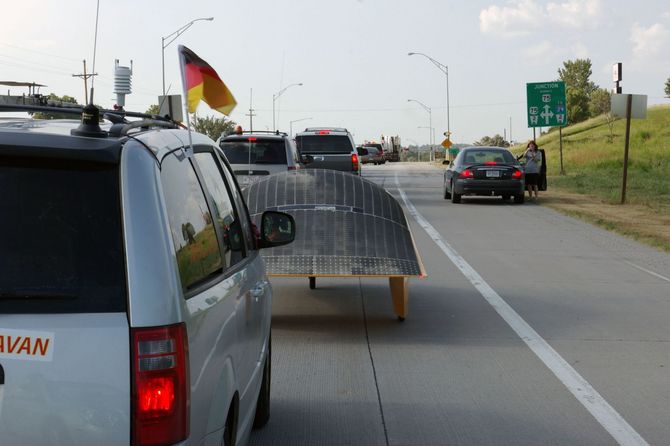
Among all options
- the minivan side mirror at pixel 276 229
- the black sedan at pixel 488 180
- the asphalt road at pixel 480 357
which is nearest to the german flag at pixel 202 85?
the minivan side mirror at pixel 276 229

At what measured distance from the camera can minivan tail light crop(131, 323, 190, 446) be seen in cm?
323

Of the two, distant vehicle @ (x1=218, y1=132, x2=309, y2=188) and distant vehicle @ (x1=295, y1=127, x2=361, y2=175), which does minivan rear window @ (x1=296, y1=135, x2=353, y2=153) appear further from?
distant vehicle @ (x1=218, y1=132, x2=309, y2=188)

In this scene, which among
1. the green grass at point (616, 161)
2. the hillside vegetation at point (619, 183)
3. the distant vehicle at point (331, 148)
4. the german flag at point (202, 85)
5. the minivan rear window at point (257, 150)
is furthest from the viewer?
the green grass at point (616, 161)

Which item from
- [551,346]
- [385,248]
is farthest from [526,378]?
[385,248]

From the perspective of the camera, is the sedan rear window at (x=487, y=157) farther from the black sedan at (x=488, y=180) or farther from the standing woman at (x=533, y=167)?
the standing woman at (x=533, y=167)

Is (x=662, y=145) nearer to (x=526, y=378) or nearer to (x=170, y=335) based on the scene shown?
(x=526, y=378)

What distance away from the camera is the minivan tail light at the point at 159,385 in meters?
3.23

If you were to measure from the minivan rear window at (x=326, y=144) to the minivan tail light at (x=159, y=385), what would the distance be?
25276mm

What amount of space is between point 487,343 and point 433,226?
12478mm

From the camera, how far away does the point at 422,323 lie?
10.3 metres

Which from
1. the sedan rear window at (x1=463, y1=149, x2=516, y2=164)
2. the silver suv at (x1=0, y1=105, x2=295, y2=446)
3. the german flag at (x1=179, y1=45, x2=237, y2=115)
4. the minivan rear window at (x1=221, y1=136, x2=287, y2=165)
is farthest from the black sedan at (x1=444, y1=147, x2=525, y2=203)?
the silver suv at (x1=0, y1=105, x2=295, y2=446)

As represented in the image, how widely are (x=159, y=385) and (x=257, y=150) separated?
649 inches

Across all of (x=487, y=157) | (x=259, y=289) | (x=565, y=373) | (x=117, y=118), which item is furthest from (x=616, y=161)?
(x=117, y=118)

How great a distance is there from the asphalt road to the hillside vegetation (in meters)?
5.68
